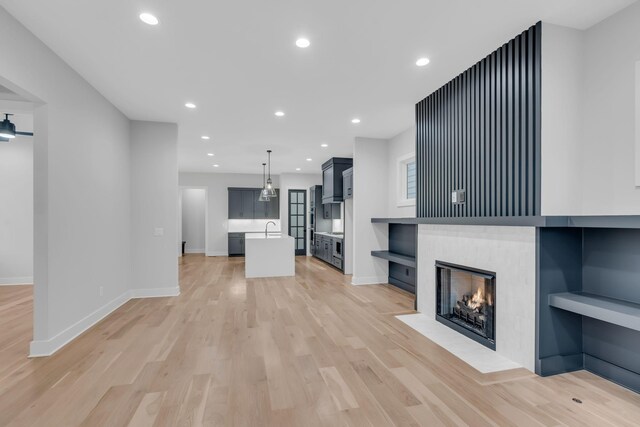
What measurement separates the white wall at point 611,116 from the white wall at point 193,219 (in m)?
10.7

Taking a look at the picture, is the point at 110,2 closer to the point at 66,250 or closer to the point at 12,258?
the point at 66,250

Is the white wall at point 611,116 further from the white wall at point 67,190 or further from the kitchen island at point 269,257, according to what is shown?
the kitchen island at point 269,257

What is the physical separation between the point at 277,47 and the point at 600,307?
3312mm

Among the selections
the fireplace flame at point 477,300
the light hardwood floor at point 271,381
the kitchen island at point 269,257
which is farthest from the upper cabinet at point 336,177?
the fireplace flame at point 477,300

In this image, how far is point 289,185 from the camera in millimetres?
10164

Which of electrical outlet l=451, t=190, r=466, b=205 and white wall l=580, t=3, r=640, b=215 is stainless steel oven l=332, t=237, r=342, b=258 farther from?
white wall l=580, t=3, r=640, b=215

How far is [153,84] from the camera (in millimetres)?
3564

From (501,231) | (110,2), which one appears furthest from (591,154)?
(110,2)

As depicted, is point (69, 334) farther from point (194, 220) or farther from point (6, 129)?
point (194, 220)

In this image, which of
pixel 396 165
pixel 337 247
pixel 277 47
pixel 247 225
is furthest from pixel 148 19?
pixel 247 225

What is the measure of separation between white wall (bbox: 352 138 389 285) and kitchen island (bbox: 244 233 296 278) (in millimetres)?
1623

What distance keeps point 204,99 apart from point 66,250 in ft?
7.68

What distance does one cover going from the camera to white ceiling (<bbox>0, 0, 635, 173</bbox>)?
2.31 meters

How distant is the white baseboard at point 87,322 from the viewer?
9.14 feet
